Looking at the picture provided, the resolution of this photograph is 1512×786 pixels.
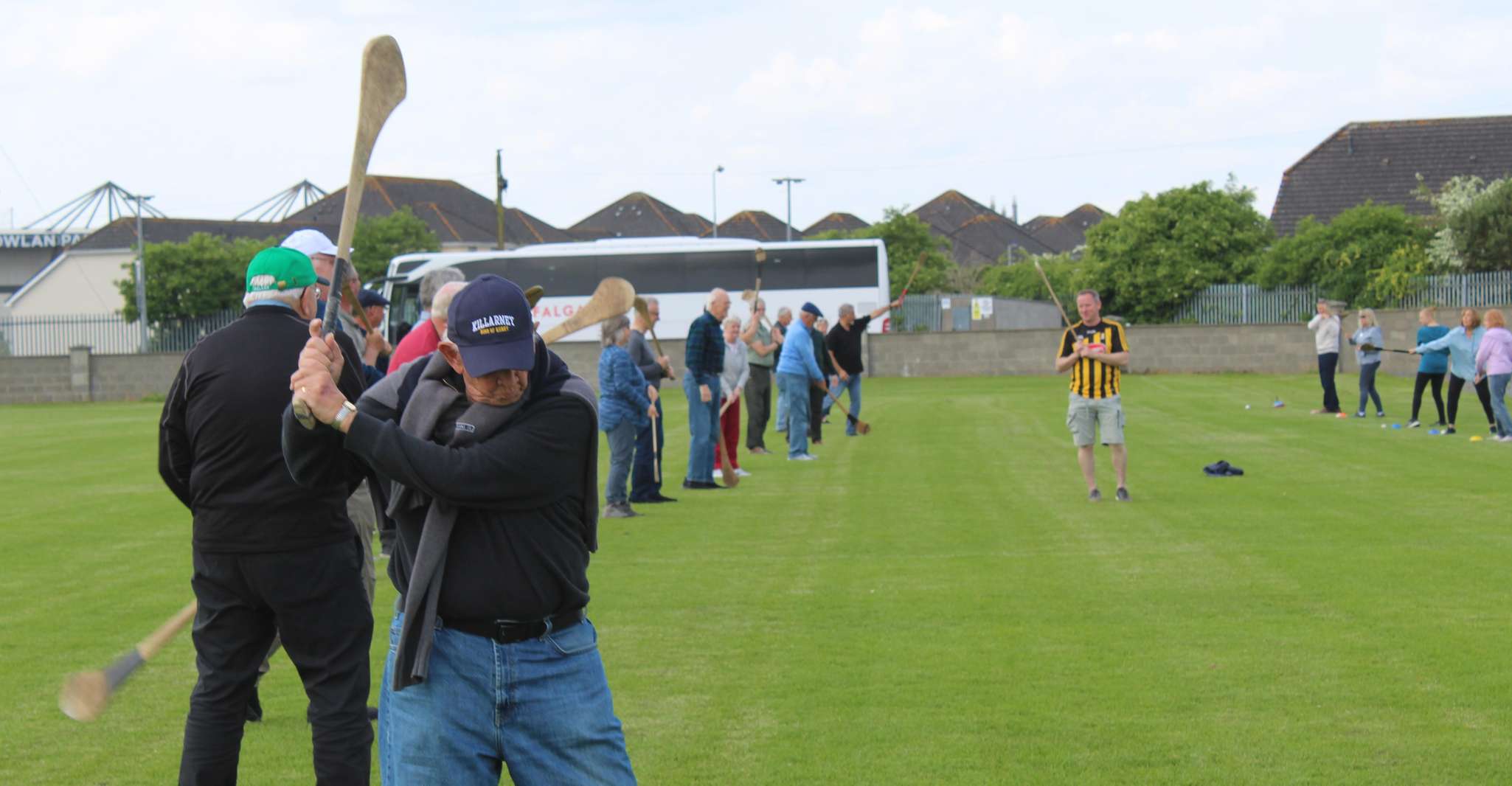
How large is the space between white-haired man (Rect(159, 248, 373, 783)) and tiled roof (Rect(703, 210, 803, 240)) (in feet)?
319

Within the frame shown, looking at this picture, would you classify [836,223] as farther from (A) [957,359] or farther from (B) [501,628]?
(B) [501,628]

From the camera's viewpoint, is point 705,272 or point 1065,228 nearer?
point 705,272

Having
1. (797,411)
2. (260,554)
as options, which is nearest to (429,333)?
(260,554)

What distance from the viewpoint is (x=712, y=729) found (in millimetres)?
6117

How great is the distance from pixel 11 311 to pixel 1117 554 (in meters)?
79.6

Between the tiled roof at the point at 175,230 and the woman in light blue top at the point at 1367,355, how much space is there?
60.1m

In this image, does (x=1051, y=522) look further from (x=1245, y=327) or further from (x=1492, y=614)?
(x=1245, y=327)

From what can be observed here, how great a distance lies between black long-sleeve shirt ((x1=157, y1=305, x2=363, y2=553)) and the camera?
4.54 metres

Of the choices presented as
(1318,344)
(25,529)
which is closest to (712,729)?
(25,529)

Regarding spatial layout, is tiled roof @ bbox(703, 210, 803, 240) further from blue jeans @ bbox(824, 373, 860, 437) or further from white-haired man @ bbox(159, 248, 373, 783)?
white-haired man @ bbox(159, 248, 373, 783)

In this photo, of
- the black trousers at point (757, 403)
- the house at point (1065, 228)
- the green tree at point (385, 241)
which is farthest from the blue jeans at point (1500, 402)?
the house at point (1065, 228)

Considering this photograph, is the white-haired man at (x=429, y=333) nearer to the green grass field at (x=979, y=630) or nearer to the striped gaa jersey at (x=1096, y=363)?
the green grass field at (x=979, y=630)

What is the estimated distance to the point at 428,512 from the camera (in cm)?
354

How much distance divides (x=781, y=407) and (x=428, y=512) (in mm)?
17702
